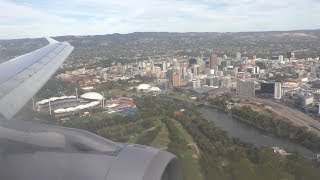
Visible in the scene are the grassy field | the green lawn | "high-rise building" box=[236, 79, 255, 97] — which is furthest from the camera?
"high-rise building" box=[236, 79, 255, 97]

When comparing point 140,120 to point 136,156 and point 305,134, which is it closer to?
point 305,134

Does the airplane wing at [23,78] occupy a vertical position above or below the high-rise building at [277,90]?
above

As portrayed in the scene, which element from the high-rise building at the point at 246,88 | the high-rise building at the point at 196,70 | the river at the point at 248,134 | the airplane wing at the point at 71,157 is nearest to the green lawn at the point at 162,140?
the river at the point at 248,134

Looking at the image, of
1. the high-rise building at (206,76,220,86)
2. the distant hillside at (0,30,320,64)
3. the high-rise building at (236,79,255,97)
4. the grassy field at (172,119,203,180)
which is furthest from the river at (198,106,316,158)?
the distant hillside at (0,30,320,64)

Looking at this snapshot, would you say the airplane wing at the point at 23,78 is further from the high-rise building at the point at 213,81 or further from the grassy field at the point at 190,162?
the high-rise building at the point at 213,81

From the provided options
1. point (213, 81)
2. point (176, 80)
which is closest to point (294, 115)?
point (213, 81)

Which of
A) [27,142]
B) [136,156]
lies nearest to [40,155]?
[27,142]

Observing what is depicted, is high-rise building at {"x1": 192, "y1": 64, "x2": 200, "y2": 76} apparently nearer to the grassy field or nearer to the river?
the river
